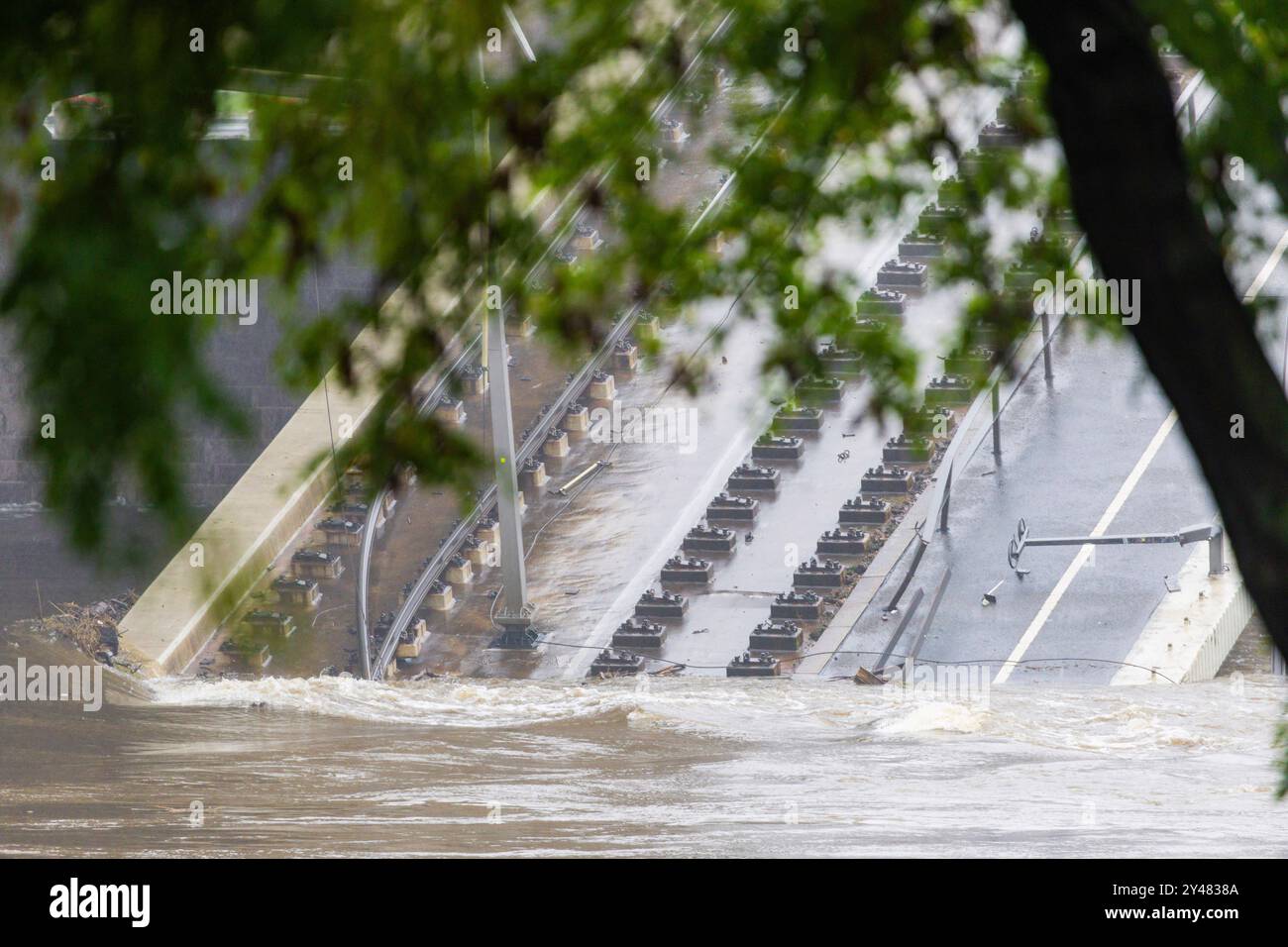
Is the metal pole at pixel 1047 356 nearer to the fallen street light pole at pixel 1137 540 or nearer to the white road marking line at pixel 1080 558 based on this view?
the white road marking line at pixel 1080 558

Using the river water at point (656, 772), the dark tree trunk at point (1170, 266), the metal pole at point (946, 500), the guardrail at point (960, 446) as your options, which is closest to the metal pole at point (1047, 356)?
the guardrail at point (960, 446)

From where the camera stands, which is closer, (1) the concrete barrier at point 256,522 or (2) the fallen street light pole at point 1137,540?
(2) the fallen street light pole at point 1137,540

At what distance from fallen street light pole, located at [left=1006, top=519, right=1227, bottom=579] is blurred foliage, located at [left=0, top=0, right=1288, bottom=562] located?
9.29m

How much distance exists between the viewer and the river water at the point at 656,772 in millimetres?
9180

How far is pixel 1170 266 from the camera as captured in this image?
8.04ft

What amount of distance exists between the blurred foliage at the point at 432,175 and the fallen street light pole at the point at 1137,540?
9.29 m

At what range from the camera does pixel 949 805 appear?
966cm

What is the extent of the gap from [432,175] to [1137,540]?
1161 centimetres

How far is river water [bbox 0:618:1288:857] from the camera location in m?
9.18

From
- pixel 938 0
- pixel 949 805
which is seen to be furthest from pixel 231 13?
pixel 949 805

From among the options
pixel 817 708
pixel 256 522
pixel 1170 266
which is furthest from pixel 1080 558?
pixel 1170 266

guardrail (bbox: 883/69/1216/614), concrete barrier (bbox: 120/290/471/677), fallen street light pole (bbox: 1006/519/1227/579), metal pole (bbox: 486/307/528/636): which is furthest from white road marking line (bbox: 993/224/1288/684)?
concrete barrier (bbox: 120/290/471/677)

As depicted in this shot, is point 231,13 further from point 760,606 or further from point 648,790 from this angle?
point 760,606

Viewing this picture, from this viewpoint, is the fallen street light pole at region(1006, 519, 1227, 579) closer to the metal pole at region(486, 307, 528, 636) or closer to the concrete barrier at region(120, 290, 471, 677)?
the metal pole at region(486, 307, 528, 636)
